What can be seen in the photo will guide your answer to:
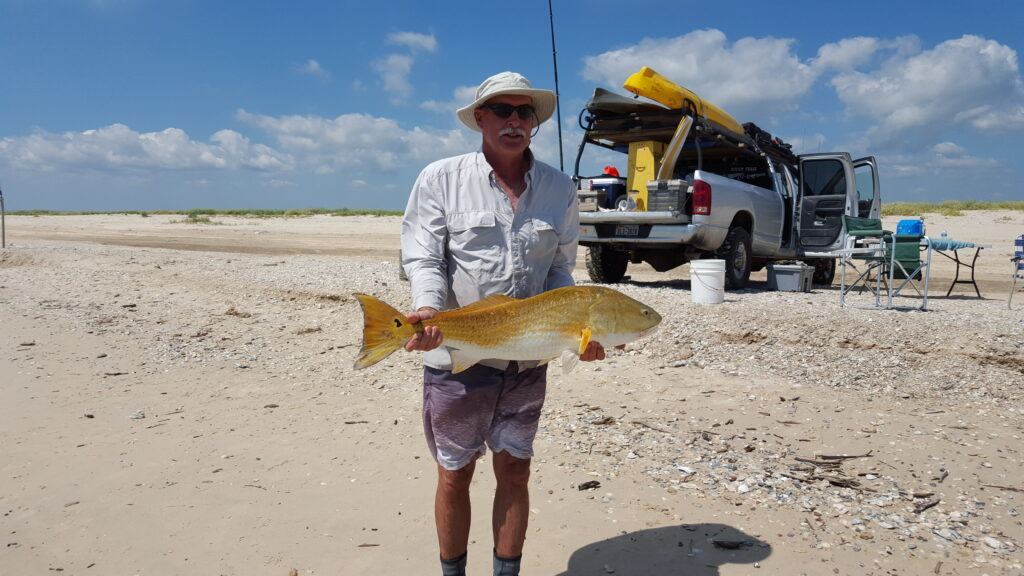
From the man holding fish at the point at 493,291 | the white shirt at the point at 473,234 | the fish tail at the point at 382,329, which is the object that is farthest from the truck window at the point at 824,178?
the fish tail at the point at 382,329

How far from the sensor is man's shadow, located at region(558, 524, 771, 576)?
9.90 feet

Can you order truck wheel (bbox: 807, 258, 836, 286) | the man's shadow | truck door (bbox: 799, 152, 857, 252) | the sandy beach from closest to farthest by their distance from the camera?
the man's shadow
the sandy beach
truck door (bbox: 799, 152, 857, 252)
truck wheel (bbox: 807, 258, 836, 286)

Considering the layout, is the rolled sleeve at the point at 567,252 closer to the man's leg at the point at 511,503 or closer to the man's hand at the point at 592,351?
the man's hand at the point at 592,351

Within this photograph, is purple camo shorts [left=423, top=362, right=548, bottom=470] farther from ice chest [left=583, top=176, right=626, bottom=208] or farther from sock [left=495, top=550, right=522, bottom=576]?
ice chest [left=583, top=176, right=626, bottom=208]

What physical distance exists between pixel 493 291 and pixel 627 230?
7277 millimetres

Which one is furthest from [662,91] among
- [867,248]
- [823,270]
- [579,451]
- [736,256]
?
[579,451]

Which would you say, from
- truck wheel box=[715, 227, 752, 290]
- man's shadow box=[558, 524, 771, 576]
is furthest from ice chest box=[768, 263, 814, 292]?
man's shadow box=[558, 524, 771, 576]

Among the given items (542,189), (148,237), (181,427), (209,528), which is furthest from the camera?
(148,237)

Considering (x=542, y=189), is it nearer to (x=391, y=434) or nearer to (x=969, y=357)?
(x=391, y=434)

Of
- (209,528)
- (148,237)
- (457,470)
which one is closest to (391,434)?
(209,528)

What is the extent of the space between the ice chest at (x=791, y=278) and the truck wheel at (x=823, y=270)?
2245mm

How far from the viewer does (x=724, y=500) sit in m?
3.58

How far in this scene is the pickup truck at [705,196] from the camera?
9.19 meters

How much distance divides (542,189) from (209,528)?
267 centimetres
